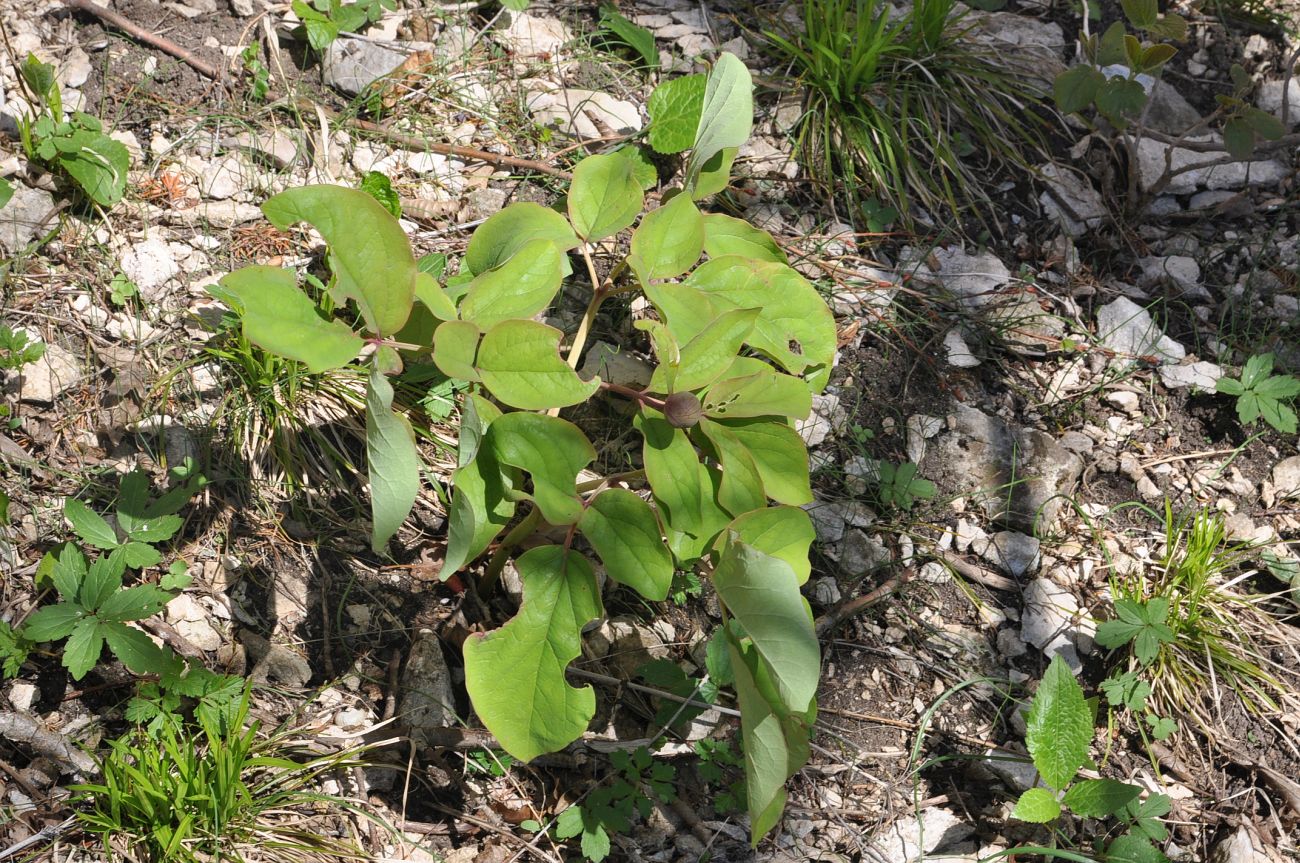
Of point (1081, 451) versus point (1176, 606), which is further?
point (1081, 451)

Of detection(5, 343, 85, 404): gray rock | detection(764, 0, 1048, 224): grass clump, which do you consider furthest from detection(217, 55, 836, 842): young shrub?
detection(764, 0, 1048, 224): grass clump

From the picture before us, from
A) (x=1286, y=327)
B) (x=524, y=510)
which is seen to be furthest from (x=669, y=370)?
(x=1286, y=327)

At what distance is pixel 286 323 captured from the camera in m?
1.48

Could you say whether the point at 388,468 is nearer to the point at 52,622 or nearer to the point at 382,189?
the point at 52,622

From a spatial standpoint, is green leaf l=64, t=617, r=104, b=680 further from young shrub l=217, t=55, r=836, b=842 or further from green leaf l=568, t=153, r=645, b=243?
green leaf l=568, t=153, r=645, b=243

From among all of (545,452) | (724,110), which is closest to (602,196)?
(724,110)

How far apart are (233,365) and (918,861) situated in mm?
1727

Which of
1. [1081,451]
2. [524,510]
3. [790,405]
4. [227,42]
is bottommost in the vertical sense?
[1081,451]

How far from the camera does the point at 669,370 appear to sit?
1.70 metres

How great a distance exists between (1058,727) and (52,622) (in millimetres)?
1877

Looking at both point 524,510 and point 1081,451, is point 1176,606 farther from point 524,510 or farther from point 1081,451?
point 524,510

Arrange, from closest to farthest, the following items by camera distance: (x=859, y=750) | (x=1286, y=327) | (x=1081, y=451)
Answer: (x=859, y=750), (x=1081, y=451), (x=1286, y=327)

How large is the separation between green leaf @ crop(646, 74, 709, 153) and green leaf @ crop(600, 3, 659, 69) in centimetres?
32

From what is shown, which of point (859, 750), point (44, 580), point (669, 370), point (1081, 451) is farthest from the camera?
point (1081, 451)
